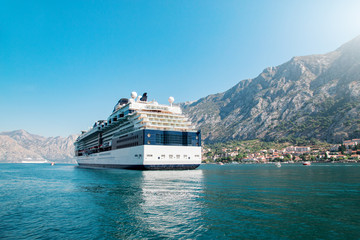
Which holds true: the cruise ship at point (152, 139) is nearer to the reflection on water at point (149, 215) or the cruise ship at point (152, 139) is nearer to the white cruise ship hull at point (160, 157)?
the white cruise ship hull at point (160, 157)

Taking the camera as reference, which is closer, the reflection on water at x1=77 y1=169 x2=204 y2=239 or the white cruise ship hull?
the reflection on water at x1=77 y1=169 x2=204 y2=239

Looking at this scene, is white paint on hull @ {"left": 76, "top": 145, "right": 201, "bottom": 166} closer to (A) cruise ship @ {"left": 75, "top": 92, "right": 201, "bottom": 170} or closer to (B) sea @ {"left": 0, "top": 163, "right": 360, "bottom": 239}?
(A) cruise ship @ {"left": 75, "top": 92, "right": 201, "bottom": 170}

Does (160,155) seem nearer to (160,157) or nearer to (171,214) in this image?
(160,157)

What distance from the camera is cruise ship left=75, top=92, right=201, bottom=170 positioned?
5844 cm

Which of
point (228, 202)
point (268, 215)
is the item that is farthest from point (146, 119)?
point (268, 215)

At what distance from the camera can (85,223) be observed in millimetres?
14680

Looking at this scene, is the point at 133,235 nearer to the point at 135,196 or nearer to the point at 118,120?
the point at 135,196

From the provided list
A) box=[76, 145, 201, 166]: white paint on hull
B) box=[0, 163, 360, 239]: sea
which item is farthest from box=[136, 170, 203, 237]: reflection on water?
box=[76, 145, 201, 166]: white paint on hull

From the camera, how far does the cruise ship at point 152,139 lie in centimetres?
5844

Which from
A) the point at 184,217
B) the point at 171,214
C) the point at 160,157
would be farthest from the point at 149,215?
the point at 160,157

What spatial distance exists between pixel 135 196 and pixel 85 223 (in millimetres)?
8735

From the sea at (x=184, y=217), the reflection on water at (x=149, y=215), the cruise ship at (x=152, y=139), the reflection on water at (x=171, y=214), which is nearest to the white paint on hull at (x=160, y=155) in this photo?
the cruise ship at (x=152, y=139)

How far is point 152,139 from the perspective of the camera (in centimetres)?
5881

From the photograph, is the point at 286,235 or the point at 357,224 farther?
the point at 357,224
